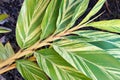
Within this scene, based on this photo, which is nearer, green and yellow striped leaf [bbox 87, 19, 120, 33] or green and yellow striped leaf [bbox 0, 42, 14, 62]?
green and yellow striped leaf [bbox 87, 19, 120, 33]

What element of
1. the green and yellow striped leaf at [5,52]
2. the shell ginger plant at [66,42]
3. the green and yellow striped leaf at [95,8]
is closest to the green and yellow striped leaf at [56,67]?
the shell ginger plant at [66,42]

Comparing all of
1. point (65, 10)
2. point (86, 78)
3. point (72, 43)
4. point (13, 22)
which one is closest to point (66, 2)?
point (65, 10)

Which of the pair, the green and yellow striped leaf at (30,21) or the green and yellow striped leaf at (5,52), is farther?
the green and yellow striped leaf at (5,52)

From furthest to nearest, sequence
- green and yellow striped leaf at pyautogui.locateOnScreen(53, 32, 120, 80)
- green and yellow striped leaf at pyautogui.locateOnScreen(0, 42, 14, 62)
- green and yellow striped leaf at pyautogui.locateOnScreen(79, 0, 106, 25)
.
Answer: green and yellow striped leaf at pyautogui.locateOnScreen(0, 42, 14, 62) < green and yellow striped leaf at pyautogui.locateOnScreen(79, 0, 106, 25) < green and yellow striped leaf at pyautogui.locateOnScreen(53, 32, 120, 80)

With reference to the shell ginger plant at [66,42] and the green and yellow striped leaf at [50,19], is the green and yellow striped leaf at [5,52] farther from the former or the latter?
the green and yellow striped leaf at [50,19]

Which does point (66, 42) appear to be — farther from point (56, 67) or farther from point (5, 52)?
point (5, 52)

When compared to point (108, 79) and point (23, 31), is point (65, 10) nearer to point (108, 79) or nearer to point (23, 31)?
point (23, 31)

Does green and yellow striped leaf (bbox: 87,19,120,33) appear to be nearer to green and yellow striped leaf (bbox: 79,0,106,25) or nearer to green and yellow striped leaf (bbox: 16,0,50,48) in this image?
green and yellow striped leaf (bbox: 79,0,106,25)

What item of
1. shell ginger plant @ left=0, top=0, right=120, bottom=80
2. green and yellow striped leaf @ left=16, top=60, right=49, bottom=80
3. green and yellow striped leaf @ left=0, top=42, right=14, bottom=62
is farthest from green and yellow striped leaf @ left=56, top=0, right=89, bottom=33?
green and yellow striped leaf @ left=0, top=42, right=14, bottom=62
